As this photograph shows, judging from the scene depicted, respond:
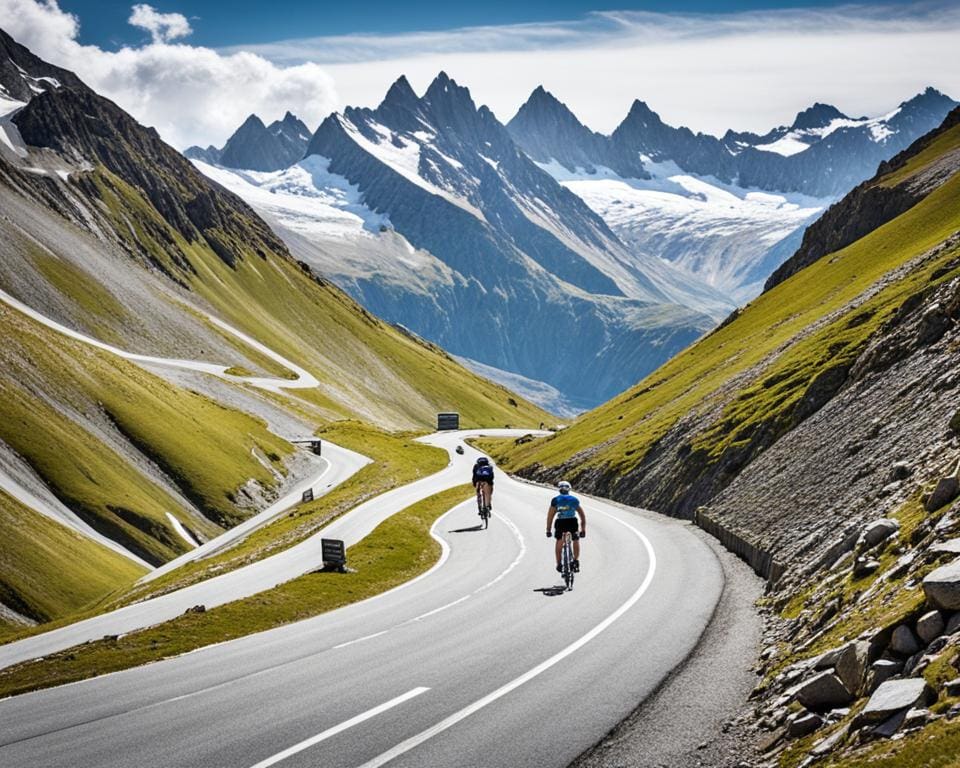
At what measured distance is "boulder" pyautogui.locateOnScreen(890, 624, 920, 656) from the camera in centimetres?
1313

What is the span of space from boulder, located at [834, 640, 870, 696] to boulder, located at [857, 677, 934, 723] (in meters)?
1.21

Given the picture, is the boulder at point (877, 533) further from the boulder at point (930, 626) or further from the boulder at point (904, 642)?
the boulder at point (930, 626)

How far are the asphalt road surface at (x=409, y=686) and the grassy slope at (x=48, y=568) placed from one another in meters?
38.6

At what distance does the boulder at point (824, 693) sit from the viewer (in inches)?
546

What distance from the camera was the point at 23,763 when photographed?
49.2 ft

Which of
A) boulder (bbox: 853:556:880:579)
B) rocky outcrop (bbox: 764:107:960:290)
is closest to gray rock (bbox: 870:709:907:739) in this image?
boulder (bbox: 853:556:880:579)

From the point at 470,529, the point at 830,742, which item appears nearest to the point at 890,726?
the point at 830,742

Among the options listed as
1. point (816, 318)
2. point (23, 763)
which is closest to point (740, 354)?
point (816, 318)

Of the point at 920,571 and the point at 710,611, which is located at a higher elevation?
the point at 920,571

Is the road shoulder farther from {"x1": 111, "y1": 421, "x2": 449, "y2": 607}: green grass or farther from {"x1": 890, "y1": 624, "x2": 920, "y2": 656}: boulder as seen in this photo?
{"x1": 111, "y1": 421, "x2": 449, "y2": 607}: green grass

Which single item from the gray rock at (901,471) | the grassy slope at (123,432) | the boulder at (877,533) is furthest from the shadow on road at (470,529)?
the grassy slope at (123,432)

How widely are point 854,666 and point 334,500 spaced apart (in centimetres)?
6862

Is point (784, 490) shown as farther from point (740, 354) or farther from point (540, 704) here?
point (740, 354)

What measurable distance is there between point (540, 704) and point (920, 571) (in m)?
7.35
